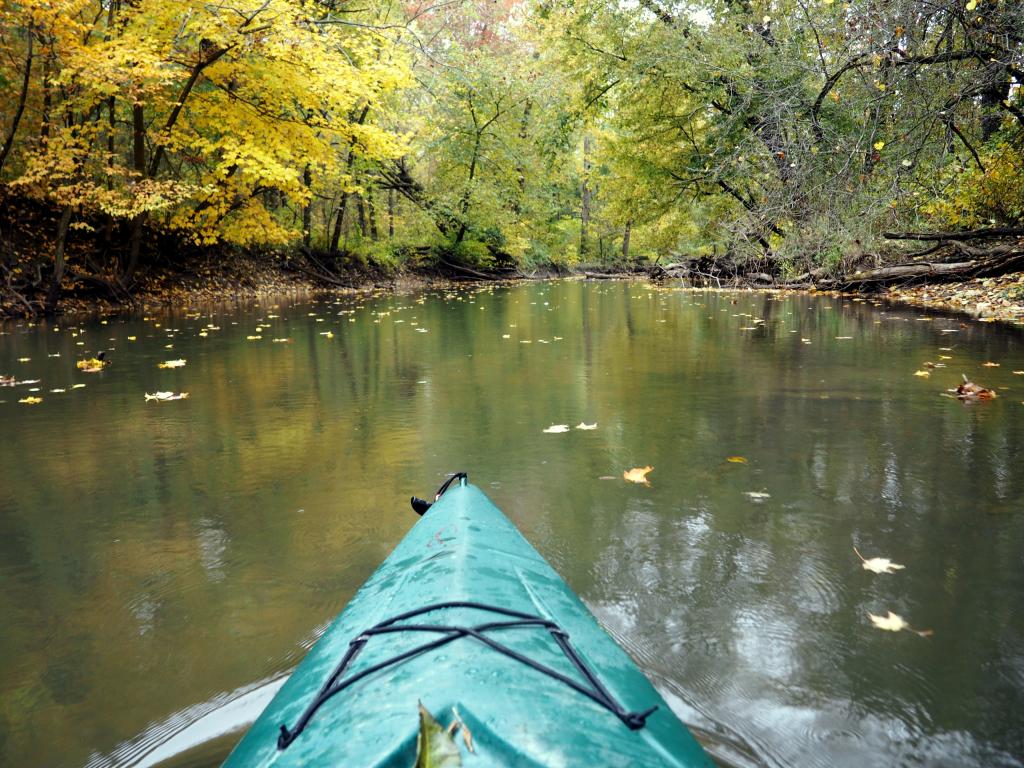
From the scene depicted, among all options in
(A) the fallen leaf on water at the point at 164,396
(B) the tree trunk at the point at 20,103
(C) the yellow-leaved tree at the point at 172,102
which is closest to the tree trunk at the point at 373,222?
(C) the yellow-leaved tree at the point at 172,102

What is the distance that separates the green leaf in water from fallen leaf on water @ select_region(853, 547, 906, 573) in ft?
7.31

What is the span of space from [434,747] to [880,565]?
2.30 meters

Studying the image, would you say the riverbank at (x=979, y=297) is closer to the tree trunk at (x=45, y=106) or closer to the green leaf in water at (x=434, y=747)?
the green leaf in water at (x=434, y=747)

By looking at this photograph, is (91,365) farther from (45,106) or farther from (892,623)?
(45,106)

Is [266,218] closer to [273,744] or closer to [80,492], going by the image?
[80,492]

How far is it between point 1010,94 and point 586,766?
39.3 ft

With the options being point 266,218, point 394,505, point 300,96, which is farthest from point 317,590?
point 266,218

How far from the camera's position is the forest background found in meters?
8.59

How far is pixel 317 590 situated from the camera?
8.30 feet

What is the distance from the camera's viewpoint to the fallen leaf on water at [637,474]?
3621 mm

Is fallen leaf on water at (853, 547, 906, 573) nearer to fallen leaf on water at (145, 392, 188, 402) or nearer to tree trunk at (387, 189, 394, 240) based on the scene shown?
fallen leaf on water at (145, 392, 188, 402)

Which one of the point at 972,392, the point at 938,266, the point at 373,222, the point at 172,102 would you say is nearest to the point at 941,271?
the point at 938,266

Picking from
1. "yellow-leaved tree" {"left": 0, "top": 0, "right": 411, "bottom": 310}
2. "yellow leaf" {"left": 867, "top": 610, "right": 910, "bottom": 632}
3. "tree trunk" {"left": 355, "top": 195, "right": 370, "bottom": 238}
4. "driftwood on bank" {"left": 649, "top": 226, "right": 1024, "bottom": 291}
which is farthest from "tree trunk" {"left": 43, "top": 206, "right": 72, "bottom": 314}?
"driftwood on bank" {"left": 649, "top": 226, "right": 1024, "bottom": 291}

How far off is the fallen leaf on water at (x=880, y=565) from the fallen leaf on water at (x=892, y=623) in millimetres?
A: 324
